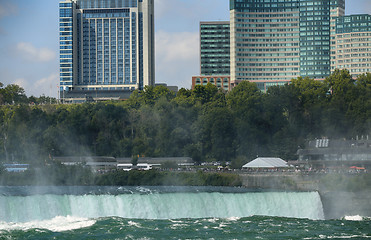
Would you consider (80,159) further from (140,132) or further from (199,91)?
(199,91)

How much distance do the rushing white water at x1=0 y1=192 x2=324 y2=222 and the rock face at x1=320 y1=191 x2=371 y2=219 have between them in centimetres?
278

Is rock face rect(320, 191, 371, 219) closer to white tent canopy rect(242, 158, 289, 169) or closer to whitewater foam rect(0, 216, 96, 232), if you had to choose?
white tent canopy rect(242, 158, 289, 169)

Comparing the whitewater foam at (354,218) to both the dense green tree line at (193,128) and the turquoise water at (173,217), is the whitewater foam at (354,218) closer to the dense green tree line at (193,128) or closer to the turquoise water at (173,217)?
the turquoise water at (173,217)

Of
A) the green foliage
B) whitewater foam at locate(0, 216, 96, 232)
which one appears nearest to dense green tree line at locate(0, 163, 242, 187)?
the green foliage

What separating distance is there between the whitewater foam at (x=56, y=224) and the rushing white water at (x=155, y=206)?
1421 millimetres

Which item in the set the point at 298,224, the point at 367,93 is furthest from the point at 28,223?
the point at 367,93

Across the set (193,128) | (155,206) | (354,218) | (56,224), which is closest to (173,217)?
(155,206)

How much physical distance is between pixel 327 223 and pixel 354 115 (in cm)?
8188

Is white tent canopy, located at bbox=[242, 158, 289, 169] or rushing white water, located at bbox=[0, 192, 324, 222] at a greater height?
white tent canopy, located at bbox=[242, 158, 289, 169]

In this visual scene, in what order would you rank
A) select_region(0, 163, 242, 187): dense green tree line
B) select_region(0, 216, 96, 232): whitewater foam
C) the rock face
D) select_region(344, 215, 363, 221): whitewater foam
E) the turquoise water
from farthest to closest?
select_region(0, 163, 242, 187): dense green tree line → the rock face → select_region(344, 215, 363, 221): whitewater foam → select_region(0, 216, 96, 232): whitewater foam → the turquoise water

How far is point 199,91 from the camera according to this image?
199500 millimetres

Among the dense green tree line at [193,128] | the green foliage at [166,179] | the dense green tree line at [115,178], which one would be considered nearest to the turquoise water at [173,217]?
the green foliage at [166,179]

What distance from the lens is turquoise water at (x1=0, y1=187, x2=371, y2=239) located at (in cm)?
6712

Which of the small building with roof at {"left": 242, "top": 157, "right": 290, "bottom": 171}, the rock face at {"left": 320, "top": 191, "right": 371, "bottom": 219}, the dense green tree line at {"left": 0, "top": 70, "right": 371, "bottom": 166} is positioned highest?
the dense green tree line at {"left": 0, "top": 70, "right": 371, "bottom": 166}
